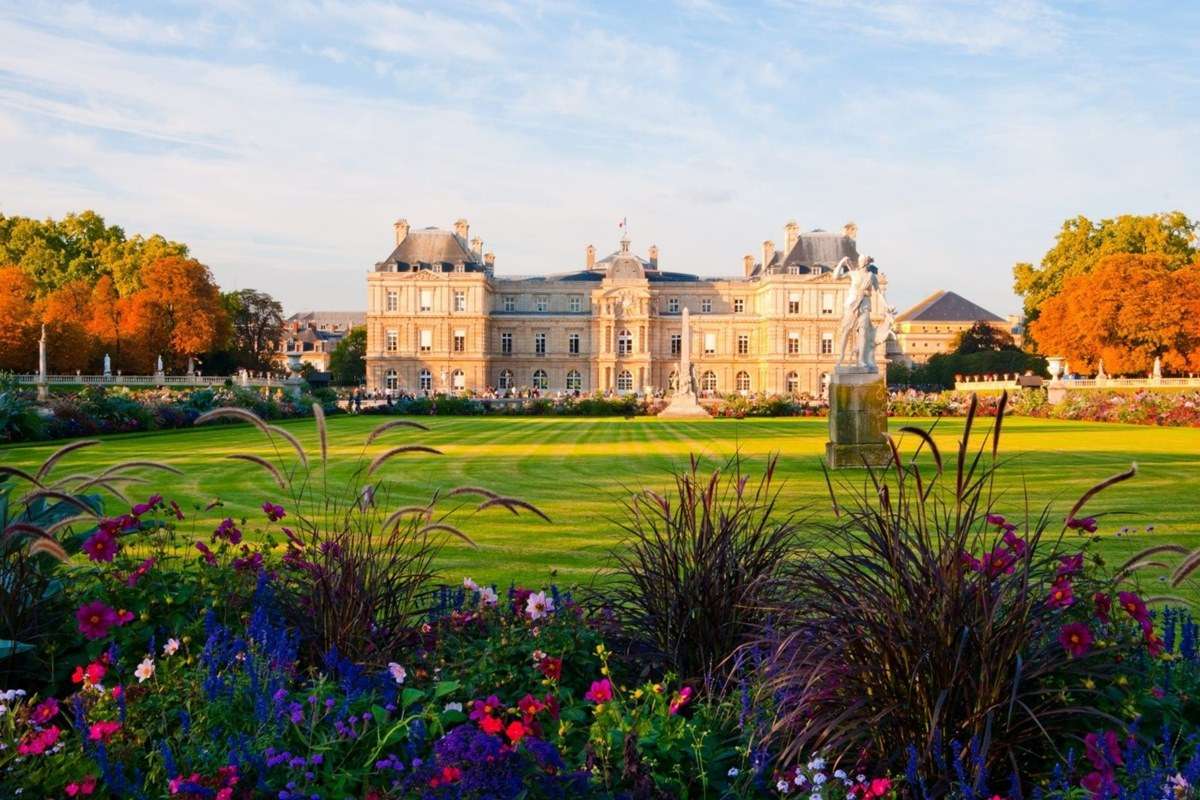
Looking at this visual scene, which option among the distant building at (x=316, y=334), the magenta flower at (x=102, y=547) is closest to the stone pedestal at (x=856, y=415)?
the magenta flower at (x=102, y=547)

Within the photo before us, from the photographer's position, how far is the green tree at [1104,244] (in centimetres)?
5950

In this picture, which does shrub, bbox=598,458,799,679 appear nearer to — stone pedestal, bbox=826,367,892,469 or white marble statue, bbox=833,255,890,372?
stone pedestal, bbox=826,367,892,469

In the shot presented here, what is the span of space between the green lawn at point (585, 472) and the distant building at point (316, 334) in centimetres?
9389

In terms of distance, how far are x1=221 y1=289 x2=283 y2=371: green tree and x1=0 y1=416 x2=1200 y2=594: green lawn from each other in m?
52.4

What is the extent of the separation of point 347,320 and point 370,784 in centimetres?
14924

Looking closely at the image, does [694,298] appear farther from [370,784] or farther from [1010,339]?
[370,784]

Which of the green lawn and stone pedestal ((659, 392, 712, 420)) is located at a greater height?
stone pedestal ((659, 392, 712, 420))

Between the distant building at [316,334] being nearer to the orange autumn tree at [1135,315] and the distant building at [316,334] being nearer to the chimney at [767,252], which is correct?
the chimney at [767,252]

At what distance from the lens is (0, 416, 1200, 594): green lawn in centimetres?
802

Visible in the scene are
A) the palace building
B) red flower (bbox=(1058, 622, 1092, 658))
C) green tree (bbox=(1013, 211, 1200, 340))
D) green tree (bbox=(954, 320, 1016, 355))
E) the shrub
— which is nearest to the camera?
red flower (bbox=(1058, 622, 1092, 658))

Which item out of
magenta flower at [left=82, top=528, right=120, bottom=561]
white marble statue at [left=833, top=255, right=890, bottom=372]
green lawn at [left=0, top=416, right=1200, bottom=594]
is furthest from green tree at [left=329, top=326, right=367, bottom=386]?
magenta flower at [left=82, top=528, right=120, bottom=561]

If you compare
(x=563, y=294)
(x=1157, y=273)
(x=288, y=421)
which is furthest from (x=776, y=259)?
(x=288, y=421)

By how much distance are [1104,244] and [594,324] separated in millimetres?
35147

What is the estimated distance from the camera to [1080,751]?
312 cm
